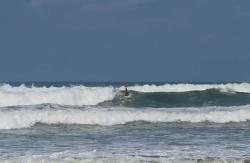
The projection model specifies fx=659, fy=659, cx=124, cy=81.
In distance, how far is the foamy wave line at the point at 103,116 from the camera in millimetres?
20875

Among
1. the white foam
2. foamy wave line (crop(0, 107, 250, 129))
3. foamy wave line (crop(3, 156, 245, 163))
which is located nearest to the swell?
the white foam

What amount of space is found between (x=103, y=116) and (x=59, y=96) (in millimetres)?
7974

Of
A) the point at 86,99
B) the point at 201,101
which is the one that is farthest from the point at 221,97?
the point at 86,99

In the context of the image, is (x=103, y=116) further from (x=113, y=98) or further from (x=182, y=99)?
(x=182, y=99)

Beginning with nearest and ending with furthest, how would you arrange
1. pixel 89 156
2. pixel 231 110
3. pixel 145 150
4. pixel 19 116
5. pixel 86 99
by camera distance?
pixel 89 156 → pixel 145 150 → pixel 19 116 → pixel 231 110 → pixel 86 99

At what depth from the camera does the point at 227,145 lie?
15.2m

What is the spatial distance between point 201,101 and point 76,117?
9427 mm

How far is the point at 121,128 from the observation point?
785 inches

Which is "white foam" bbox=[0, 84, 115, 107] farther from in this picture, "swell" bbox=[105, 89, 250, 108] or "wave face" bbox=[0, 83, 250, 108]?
"swell" bbox=[105, 89, 250, 108]

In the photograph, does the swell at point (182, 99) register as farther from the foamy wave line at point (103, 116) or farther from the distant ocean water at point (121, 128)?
the foamy wave line at point (103, 116)

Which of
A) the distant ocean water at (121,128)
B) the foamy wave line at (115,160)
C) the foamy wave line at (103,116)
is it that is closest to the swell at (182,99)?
the distant ocean water at (121,128)

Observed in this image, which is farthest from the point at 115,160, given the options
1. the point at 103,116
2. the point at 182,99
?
the point at 182,99

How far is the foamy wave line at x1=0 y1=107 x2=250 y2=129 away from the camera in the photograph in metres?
20.9

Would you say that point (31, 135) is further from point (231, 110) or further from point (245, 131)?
point (231, 110)
